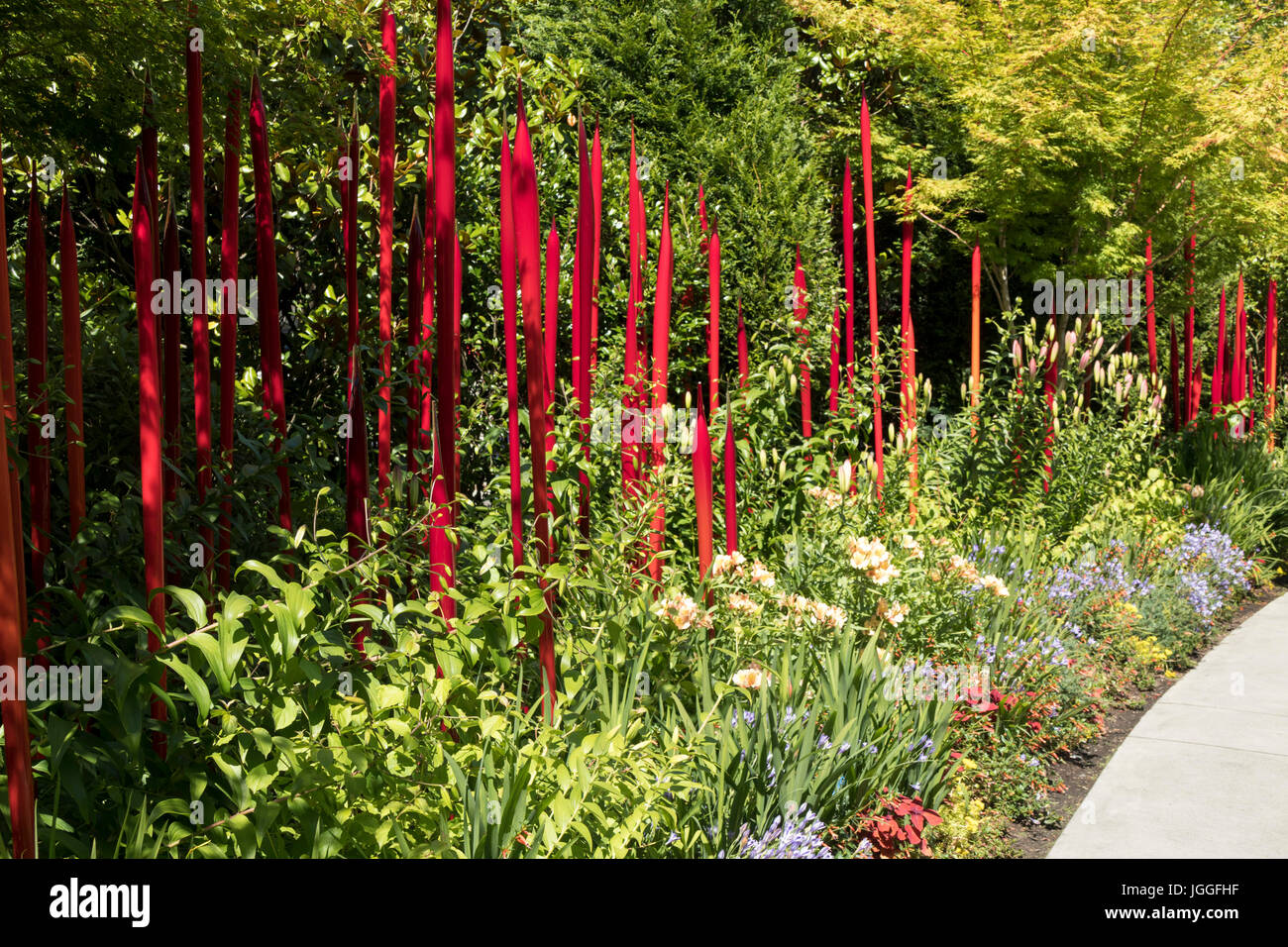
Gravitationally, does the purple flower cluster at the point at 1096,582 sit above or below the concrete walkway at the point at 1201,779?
above

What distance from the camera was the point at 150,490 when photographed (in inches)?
78.7

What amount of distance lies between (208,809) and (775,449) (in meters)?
3.41

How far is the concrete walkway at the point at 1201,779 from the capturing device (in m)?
3.23

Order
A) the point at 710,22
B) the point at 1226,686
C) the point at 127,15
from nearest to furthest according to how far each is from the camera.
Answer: the point at 127,15
the point at 1226,686
the point at 710,22

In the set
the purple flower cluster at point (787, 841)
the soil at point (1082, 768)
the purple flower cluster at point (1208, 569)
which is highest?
the purple flower cluster at point (1208, 569)

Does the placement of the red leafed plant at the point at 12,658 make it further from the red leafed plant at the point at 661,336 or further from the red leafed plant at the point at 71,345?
the red leafed plant at the point at 661,336

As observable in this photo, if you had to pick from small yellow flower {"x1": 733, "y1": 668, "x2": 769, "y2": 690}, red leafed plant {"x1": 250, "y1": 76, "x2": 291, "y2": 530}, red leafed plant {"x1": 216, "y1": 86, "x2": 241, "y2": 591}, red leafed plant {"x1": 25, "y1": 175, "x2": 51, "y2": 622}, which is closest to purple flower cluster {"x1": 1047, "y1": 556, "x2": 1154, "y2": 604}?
small yellow flower {"x1": 733, "y1": 668, "x2": 769, "y2": 690}

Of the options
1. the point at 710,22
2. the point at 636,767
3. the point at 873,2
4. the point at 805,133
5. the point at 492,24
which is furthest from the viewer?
the point at 873,2

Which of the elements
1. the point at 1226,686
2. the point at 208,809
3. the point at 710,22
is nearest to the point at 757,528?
the point at 1226,686

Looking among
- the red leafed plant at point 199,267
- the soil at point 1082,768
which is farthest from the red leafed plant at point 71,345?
the soil at point 1082,768

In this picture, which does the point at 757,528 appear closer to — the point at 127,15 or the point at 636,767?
the point at 636,767

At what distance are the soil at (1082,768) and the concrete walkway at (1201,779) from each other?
5 cm

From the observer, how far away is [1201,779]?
3.77 meters

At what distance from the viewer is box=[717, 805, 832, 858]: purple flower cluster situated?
8.30 ft
